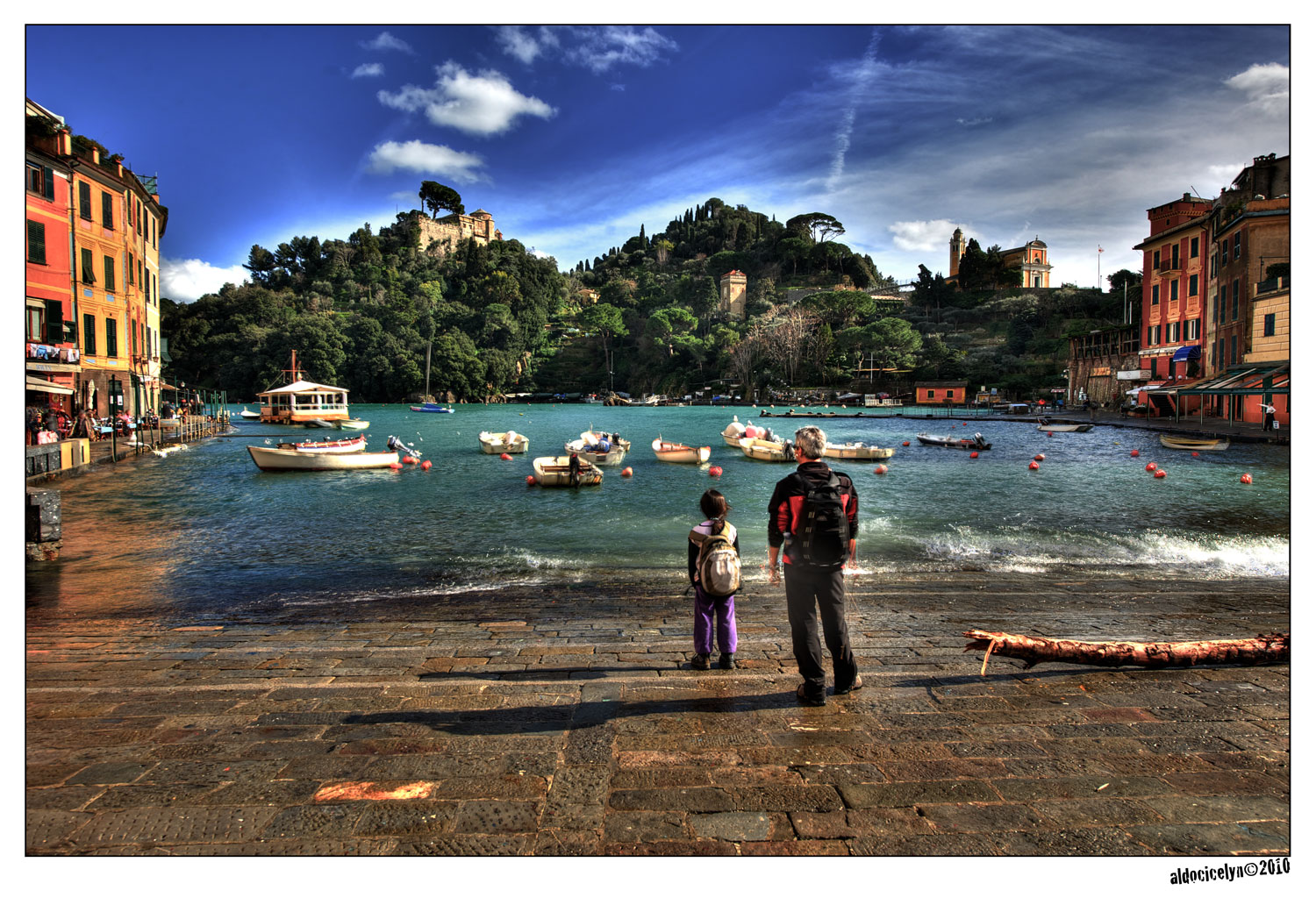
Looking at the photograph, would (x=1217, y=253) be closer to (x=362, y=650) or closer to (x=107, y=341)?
(x=362, y=650)

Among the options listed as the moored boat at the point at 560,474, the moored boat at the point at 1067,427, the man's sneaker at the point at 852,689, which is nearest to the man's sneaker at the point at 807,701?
the man's sneaker at the point at 852,689

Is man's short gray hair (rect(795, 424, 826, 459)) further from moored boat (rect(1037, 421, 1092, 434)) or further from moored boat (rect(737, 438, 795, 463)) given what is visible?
moored boat (rect(1037, 421, 1092, 434))

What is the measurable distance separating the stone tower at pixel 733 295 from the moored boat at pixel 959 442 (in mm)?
84443

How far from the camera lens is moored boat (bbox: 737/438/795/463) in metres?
30.4

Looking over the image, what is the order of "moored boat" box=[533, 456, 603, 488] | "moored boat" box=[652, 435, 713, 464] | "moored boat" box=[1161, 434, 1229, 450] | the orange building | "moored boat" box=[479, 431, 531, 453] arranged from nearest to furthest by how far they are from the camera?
the orange building, "moored boat" box=[533, 456, 603, 488], "moored boat" box=[1161, 434, 1229, 450], "moored boat" box=[652, 435, 713, 464], "moored boat" box=[479, 431, 531, 453]

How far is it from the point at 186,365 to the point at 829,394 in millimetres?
82700

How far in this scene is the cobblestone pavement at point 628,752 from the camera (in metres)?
2.60

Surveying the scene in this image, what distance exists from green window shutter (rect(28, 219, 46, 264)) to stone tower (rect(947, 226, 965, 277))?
115m

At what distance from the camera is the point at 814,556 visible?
392 cm

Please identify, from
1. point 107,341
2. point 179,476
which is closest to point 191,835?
point 179,476

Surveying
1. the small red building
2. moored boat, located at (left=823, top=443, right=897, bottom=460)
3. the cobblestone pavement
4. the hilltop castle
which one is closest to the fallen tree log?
the cobblestone pavement

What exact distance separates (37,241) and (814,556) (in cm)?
2891

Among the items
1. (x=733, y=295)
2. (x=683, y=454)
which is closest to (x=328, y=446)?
(x=683, y=454)

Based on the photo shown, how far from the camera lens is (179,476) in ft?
75.8
